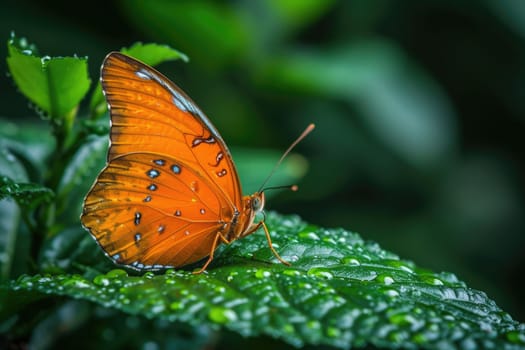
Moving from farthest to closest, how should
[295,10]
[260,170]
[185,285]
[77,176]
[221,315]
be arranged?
[295,10] → [260,170] → [77,176] → [185,285] → [221,315]

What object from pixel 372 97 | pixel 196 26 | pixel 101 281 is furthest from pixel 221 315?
pixel 372 97

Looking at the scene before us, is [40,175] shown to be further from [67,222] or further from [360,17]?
[360,17]

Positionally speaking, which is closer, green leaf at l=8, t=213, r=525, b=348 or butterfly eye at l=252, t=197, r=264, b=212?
green leaf at l=8, t=213, r=525, b=348

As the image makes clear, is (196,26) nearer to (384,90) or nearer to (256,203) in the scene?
(384,90)

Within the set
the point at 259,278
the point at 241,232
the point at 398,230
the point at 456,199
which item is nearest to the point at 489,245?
the point at 456,199

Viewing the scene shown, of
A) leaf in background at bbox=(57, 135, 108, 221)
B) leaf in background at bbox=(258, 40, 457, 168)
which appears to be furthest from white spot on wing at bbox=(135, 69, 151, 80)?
leaf in background at bbox=(258, 40, 457, 168)

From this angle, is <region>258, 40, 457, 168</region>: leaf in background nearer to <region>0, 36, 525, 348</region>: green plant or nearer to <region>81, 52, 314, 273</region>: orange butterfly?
<region>0, 36, 525, 348</region>: green plant

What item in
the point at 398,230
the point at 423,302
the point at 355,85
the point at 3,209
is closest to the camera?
the point at 423,302
